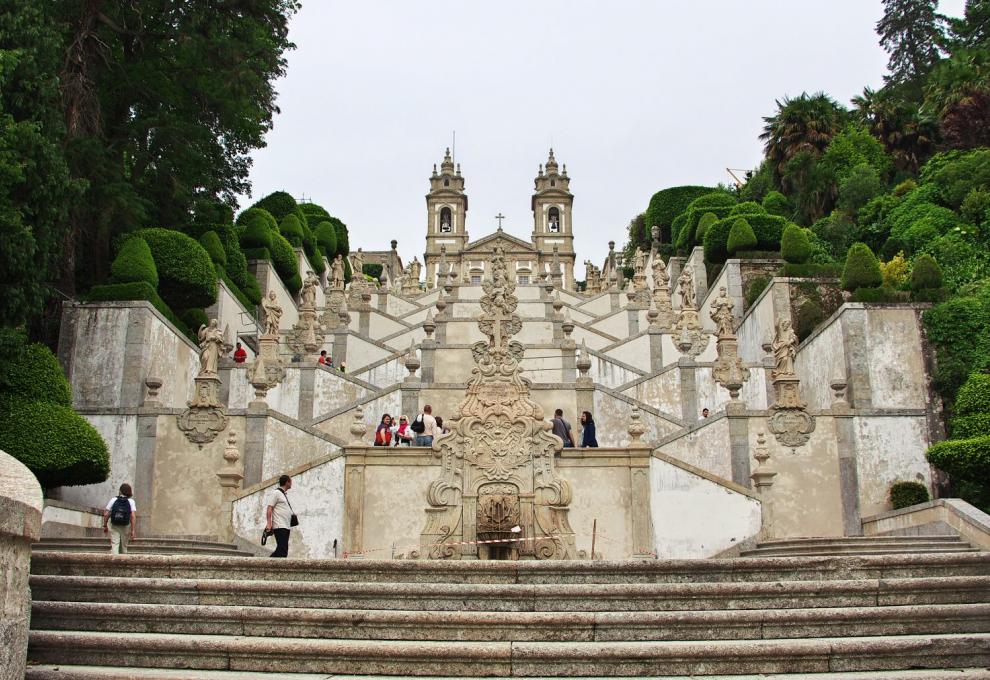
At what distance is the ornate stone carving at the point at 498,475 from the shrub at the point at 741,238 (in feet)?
71.1

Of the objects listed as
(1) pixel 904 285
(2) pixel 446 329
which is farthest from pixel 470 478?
(2) pixel 446 329

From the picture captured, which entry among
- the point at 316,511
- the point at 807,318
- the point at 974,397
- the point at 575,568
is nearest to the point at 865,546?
the point at 575,568

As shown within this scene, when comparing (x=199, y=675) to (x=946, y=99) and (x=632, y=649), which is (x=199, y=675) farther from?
(x=946, y=99)

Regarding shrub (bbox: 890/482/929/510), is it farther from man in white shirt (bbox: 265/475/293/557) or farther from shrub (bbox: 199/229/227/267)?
shrub (bbox: 199/229/227/267)

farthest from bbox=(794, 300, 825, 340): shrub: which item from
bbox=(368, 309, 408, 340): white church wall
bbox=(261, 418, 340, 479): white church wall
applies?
bbox=(368, 309, 408, 340): white church wall

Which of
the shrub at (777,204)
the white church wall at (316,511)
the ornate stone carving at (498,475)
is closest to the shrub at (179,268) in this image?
the white church wall at (316,511)

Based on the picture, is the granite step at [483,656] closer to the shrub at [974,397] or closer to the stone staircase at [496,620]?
the stone staircase at [496,620]

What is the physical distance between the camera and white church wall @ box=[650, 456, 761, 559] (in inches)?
610

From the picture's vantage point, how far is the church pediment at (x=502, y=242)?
75938mm

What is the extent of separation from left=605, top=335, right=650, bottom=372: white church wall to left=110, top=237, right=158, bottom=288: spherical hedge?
43.4 feet

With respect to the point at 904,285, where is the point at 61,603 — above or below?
below

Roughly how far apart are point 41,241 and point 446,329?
14907 mm

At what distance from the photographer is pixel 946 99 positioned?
35.9 metres

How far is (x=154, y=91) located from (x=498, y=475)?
697 inches
